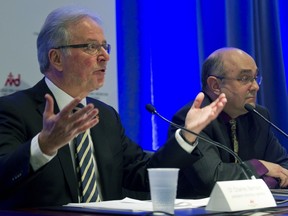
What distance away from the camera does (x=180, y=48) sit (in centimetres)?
373

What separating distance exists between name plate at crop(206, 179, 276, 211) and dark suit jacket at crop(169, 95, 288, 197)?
893 millimetres

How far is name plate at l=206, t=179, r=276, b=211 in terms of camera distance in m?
1.57

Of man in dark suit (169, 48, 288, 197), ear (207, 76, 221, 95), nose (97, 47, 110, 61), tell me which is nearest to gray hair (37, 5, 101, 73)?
nose (97, 47, 110, 61)

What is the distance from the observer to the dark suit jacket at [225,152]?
2768 mm

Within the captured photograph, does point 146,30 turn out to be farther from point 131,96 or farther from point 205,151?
point 205,151

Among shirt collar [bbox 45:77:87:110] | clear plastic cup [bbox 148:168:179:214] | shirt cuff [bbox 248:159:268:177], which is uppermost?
shirt collar [bbox 45:77:87:110]

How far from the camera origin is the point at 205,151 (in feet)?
9.30

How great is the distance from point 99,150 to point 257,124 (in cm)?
123

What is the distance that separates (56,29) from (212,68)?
1.17 meters

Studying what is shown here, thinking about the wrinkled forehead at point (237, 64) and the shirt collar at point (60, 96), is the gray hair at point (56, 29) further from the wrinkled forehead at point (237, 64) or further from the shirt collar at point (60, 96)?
the wrinkled forehead at point (237, 64)

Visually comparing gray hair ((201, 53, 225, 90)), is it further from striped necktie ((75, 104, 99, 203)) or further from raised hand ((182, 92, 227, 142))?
striped necktie ((75, 104, 99, 203))

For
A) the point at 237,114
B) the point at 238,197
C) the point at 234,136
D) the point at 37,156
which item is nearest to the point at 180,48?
the point at 237,114

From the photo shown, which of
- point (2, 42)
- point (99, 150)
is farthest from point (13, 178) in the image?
point (2, 42)

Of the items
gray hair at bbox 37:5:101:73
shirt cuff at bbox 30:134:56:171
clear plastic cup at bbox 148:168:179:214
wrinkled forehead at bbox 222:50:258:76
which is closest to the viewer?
clear plastic cup at bbox 148:168:179:214
